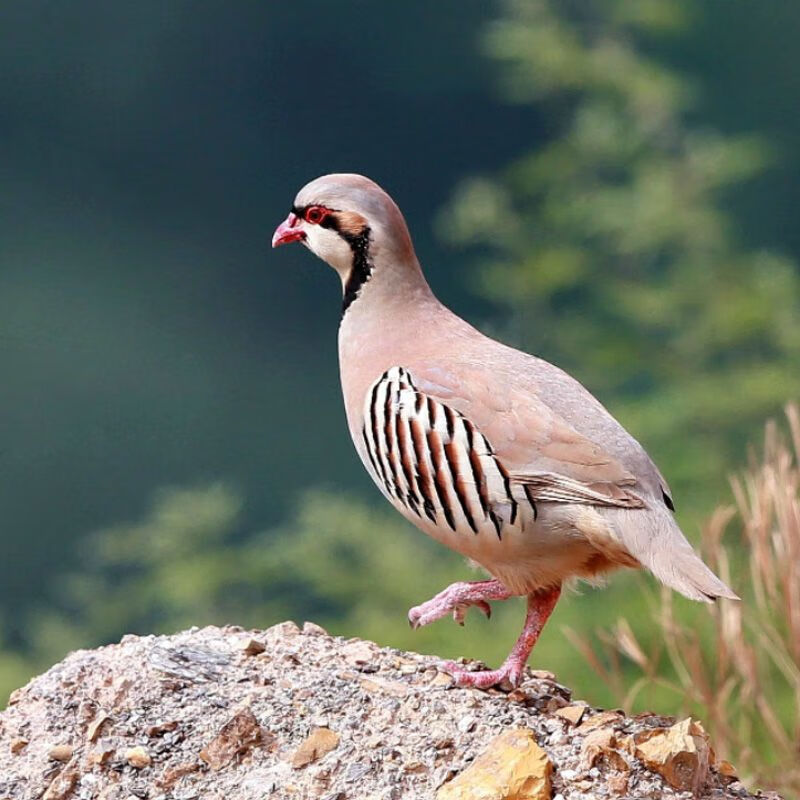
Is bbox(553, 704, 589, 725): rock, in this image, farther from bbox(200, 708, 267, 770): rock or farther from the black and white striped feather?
bbox(200, 708, 267, 770): rock

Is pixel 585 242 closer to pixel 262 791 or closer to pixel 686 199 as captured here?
pixel 686 199

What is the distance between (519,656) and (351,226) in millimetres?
1057

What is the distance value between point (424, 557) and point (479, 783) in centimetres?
424

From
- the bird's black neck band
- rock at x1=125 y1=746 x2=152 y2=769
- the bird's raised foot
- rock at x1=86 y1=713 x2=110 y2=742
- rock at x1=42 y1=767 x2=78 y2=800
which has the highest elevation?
the bird's black neck band

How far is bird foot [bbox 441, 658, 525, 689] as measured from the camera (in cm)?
307

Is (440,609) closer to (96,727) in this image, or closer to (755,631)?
(96,727)

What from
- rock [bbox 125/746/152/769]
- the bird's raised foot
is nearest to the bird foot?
the bird's raised foot

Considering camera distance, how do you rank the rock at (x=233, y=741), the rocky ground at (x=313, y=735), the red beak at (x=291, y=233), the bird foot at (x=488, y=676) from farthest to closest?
the red beak at (x=291, y=233) < the bird foot at (x=488, y=676) < the rock at (x=233, y=741) < the rocky ground at (x=313, y=735)

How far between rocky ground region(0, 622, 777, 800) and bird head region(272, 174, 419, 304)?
0.92m

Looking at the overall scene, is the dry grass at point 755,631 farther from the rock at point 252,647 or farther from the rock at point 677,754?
the rock at point 252,647

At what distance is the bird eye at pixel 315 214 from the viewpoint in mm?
3289

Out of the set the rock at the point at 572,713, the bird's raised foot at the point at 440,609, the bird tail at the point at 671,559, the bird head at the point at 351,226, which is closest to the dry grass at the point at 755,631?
the bird's raised foot at the point at 440,609

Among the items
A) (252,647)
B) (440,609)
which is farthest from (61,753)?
(440,609)

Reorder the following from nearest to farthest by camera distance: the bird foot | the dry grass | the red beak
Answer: the bird foot → the red beak → the dry grass
